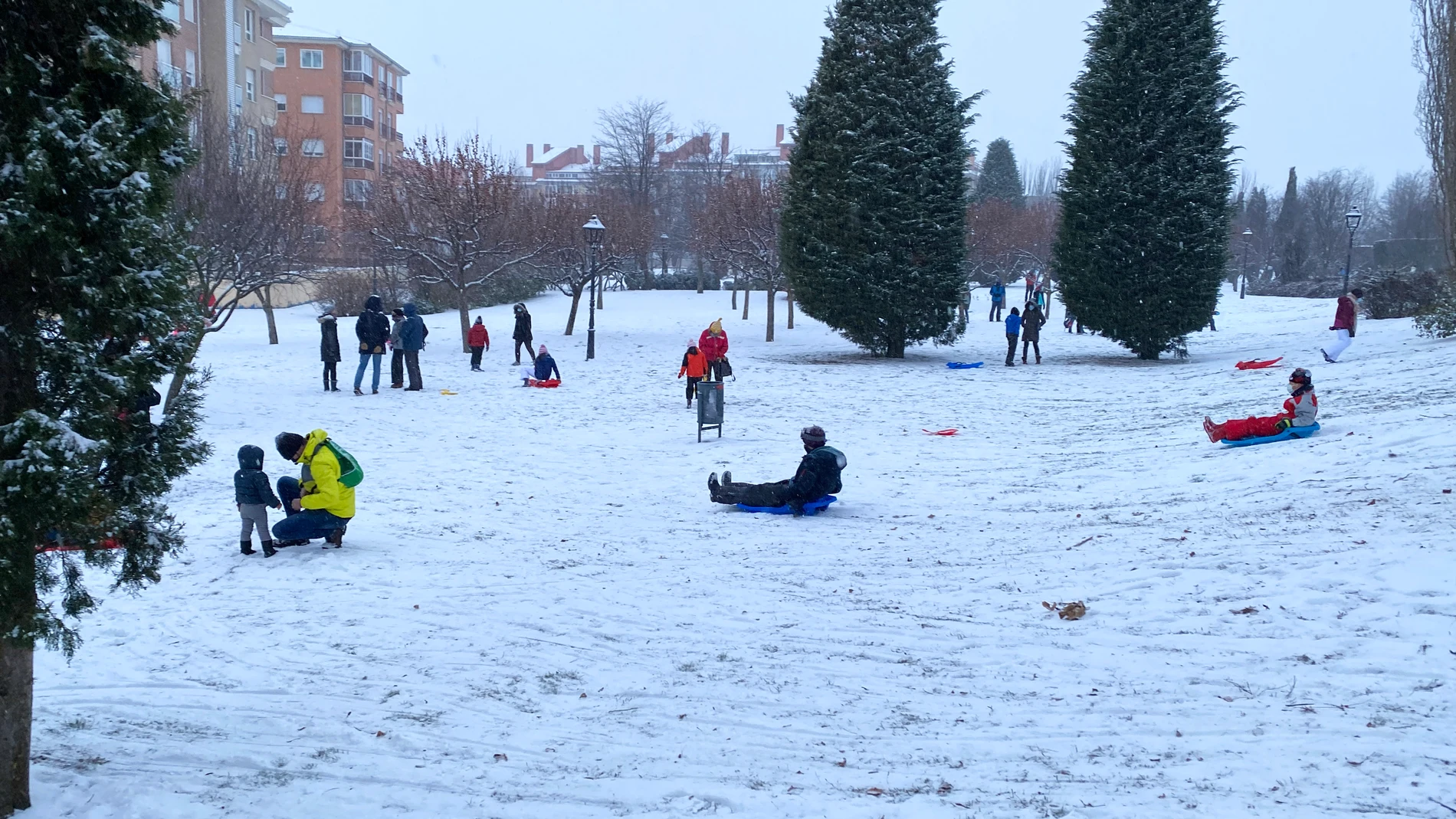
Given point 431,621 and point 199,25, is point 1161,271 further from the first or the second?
point 199,25

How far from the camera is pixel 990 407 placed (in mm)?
18719

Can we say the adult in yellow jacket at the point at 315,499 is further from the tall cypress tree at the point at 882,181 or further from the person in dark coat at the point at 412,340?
the tall cypress tree at the point at 882,181

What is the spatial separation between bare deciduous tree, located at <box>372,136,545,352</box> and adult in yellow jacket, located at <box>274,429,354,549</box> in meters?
20.9

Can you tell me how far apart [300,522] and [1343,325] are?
747 inches

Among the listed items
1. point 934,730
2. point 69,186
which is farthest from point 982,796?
point 69,186

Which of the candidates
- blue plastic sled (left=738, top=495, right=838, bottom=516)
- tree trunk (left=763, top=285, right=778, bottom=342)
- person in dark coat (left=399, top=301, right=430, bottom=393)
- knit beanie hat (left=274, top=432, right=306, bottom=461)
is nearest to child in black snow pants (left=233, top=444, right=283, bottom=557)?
knit beanie hat (left=274, top=432, right=306, bottom=461)

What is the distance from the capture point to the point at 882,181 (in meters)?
27.0

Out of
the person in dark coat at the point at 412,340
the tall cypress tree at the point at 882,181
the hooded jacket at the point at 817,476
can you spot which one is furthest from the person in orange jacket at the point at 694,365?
the tall cypress tree at the point at 882,181

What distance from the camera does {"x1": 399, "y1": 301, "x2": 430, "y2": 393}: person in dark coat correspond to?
2122cm

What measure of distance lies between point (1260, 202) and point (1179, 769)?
93.7m

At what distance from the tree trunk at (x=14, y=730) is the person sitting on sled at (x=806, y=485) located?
7.02 metres

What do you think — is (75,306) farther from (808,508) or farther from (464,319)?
(464,319)

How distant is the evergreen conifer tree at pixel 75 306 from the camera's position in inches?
172

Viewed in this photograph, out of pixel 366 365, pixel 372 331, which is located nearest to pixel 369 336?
pixel 372 331
